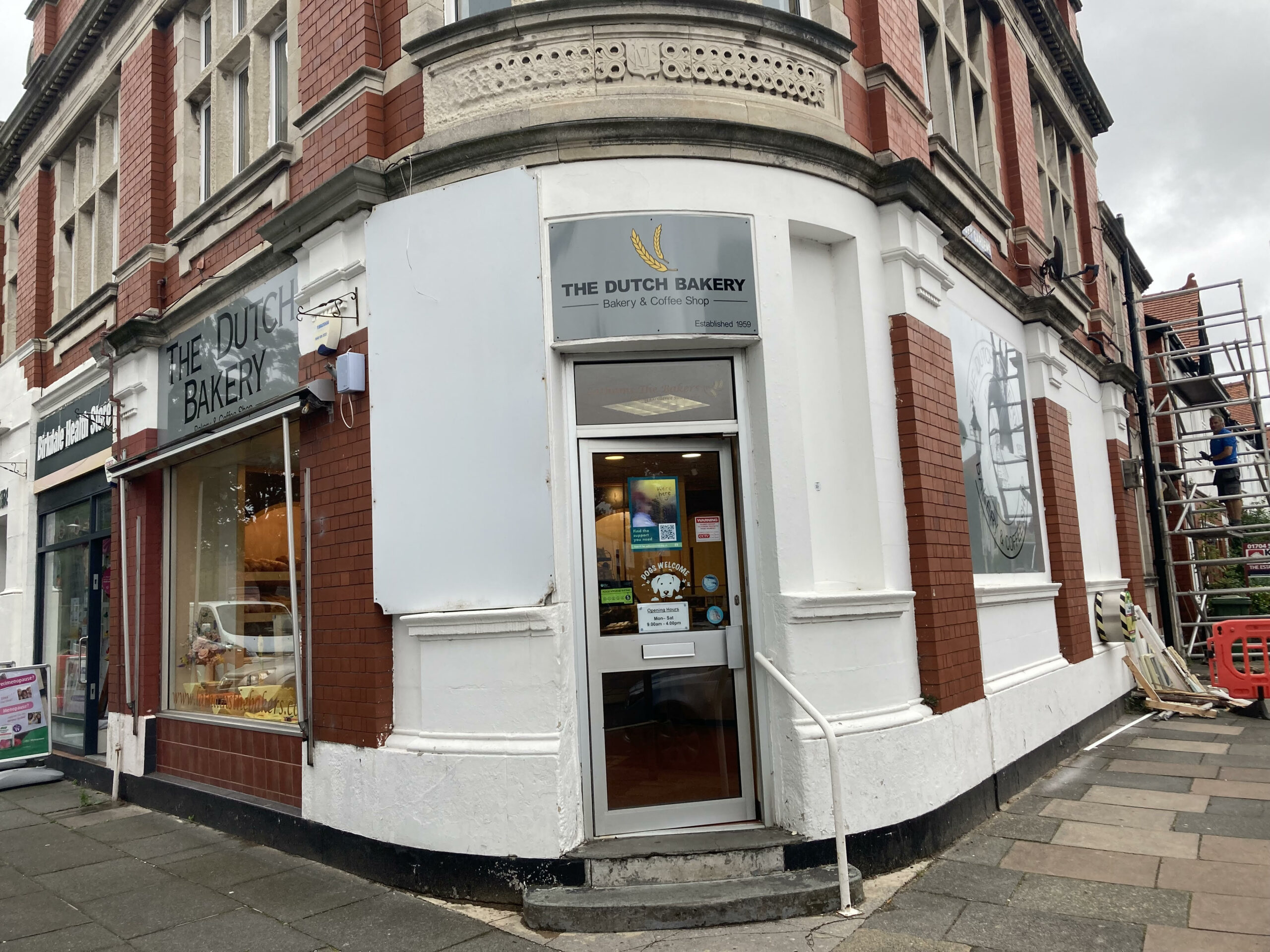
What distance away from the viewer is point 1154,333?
19.5m

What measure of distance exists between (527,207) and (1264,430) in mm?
14017

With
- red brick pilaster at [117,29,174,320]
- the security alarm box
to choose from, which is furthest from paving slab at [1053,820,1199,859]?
red brick pilaster at [117,29,174,320]

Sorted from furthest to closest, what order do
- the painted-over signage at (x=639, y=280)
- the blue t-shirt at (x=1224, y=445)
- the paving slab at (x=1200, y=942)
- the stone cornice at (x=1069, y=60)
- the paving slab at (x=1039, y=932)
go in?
1. the blue t-shirt at (x=1224, y=445)
2. the stone cornice at (x=1069, y=60)
3. the painted-over signage at (x=639, y=280)
4. the paving slab at (x=1039, y=932)
5. the paving slab at (x=1200, y=942)

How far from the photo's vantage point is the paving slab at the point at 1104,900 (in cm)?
441

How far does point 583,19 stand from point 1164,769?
289 inches

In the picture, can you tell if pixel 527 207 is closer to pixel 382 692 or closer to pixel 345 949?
pixel 382 692

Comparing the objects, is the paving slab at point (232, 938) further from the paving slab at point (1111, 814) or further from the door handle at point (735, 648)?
the paving slab at point (1111, 814)

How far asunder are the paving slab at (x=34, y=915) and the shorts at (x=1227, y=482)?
15.9 meters

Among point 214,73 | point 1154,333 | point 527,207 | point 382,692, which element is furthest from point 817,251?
point 1154,333

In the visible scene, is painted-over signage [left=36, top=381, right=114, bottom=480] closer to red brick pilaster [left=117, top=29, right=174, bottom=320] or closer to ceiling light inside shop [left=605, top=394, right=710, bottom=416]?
red brick pilaster [left=117, top=29, right=174, bottom=320]

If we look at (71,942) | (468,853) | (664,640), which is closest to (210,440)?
(71,942)

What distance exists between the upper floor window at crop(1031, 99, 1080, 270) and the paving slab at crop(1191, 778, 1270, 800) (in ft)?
20.5

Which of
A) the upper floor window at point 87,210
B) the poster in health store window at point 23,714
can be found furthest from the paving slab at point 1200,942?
the upper floor window at point 87,210

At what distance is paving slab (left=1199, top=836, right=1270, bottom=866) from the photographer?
5.17m
